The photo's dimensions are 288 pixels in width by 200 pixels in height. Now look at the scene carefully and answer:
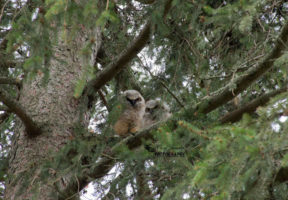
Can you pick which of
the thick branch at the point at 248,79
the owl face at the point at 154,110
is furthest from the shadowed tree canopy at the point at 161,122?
the owl face at the point at 154,110

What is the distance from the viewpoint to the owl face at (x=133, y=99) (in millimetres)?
5167

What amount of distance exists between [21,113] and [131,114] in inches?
84.5

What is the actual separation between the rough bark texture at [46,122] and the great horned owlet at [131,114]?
114 centimetres

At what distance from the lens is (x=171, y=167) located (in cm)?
304

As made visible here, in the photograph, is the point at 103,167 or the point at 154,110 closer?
the point at 103,167

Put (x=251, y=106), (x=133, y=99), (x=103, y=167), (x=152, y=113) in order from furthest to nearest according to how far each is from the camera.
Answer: (x=152, y=113) → (x=133, y=99) → (x=103, y=167) → (x=251, y=106)

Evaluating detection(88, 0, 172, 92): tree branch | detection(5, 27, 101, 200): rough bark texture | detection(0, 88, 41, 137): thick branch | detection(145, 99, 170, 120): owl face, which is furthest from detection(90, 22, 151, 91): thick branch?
detection(145, 99, 170, 120): owl face

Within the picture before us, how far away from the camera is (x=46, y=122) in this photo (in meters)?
3.64

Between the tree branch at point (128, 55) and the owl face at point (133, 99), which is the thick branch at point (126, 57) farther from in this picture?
the owl face at point (133, 99)

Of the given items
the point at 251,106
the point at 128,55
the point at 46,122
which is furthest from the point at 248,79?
the point at 46,122

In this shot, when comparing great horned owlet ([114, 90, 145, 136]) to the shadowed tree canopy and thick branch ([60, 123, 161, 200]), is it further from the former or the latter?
thick branch ([60, 123, 161, 200])

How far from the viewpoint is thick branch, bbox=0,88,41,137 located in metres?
3.09

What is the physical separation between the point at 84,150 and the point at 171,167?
71 cm

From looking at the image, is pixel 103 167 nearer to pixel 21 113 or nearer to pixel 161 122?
pixel 161 122
